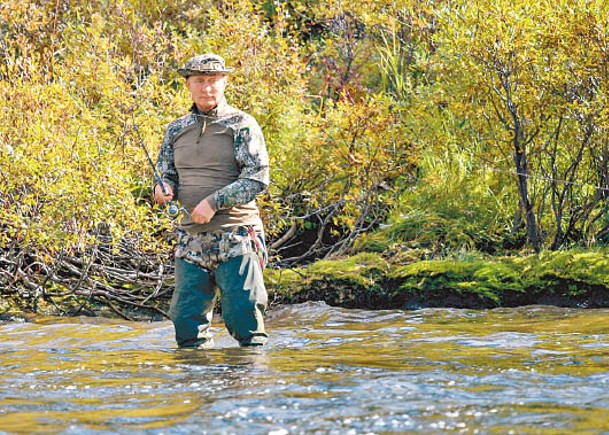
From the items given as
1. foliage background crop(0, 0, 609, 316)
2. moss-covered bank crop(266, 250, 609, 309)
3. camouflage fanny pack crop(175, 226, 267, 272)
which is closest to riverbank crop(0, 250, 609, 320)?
moss-covered bank crop(266, 250, 609, 309)

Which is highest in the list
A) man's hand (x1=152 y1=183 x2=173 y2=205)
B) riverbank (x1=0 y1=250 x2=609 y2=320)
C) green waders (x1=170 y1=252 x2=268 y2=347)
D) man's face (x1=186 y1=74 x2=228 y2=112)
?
man's face (x1=186 y1=74 x2=228 y2=112)

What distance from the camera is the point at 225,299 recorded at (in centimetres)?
580

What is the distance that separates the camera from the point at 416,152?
387 inches

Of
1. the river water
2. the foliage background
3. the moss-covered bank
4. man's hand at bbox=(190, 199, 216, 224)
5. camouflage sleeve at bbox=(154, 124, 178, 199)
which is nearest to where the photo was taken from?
the river water

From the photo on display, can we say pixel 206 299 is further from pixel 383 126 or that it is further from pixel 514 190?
pixel 514 190

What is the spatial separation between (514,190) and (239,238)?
4857 millimetres

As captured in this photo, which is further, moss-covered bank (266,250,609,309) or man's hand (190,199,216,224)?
moss-covered bank (266,250,609,309)

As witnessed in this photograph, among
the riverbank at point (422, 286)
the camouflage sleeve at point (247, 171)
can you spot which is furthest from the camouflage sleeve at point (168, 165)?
the riverbank at point (422, 286)

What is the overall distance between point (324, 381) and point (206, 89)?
1.84 meters

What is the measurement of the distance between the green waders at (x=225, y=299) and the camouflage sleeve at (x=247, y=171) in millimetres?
327

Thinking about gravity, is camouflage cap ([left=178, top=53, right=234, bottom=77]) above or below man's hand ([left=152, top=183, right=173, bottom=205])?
above

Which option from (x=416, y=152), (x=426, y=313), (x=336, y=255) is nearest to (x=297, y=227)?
(x=336, y=255)

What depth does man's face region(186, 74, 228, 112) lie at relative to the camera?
5.81m

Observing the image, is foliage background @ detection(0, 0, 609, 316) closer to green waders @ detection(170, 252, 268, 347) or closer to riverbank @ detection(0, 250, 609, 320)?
riverbank @ detection(0, 250, 609, 320)
